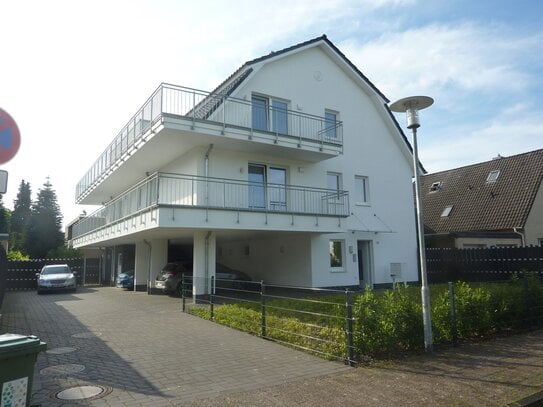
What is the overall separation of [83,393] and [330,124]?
54.4ft

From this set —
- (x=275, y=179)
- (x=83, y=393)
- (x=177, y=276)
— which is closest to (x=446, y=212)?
(x=275, y=179)

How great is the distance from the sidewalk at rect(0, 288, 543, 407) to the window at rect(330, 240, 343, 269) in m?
10.2

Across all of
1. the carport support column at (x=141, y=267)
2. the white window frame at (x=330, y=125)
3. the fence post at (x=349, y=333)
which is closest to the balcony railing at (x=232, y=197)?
the carport support column at (x=141, y=267)

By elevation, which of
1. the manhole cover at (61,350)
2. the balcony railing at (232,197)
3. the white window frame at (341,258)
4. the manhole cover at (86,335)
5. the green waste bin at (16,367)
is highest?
the balcony railing at (232,197)

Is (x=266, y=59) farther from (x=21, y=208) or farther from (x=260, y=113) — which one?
(x=21, y=208)

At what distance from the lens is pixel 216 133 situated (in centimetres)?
1465

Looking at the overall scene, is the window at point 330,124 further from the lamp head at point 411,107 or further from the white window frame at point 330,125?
the lamp head at point 411,107

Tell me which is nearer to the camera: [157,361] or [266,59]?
[157,361]

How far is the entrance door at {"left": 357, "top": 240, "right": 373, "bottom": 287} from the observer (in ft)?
66.5

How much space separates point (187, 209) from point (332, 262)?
807 centimetres

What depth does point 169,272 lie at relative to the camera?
17812 mm

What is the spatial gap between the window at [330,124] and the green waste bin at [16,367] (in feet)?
53.5

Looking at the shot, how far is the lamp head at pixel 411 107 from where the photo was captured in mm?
7371

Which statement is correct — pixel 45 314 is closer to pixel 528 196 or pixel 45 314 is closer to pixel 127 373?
pixel 127 373
